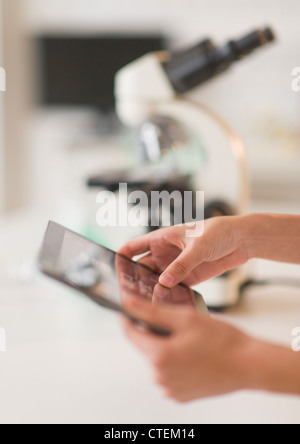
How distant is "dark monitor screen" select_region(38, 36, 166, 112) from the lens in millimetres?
3523

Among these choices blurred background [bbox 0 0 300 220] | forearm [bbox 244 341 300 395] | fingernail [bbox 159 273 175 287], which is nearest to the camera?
forearm [bbox 244 341 300 395]

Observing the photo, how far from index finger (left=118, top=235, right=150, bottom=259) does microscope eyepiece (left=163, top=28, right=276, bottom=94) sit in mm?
494

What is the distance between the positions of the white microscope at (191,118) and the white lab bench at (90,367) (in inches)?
4.3

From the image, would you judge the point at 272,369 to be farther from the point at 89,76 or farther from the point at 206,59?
the point at 89,76

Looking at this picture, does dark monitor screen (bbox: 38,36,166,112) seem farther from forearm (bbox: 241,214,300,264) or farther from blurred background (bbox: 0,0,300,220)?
forearm (bbox: 241,214,300,264)

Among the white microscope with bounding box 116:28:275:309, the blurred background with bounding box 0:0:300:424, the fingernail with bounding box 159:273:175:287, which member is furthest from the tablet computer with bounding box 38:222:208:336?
the blurred background with bounding box 0:0:300:424

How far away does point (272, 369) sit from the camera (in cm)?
40

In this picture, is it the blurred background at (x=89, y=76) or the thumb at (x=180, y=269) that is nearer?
the thumb at (x=180, y=269)

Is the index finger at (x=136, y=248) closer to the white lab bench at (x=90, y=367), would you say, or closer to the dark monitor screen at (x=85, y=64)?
the white lab bench at (x=90, y=367)

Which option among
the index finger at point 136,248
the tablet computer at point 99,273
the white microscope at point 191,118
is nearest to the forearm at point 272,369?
the tablet computer at point 99,273

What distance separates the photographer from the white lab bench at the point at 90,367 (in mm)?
596

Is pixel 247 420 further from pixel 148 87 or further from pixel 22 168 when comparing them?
pixel 22 168
